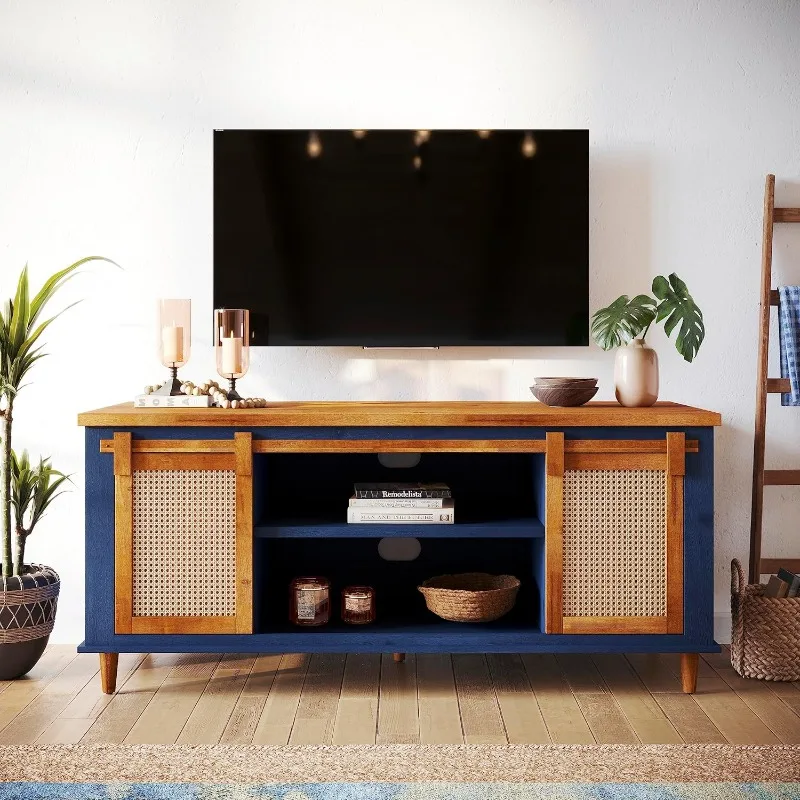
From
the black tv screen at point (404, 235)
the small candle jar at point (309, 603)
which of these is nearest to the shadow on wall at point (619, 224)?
the black tv screen at point (404, 235)

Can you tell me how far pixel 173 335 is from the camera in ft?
8.72

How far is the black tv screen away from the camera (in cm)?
284

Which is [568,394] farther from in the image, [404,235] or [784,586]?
[784,586]

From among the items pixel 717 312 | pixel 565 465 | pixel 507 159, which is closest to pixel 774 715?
pixel 565 465

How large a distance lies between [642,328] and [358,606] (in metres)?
1.17

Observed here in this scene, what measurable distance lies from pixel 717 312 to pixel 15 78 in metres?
2.46

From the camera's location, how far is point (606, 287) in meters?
2.96

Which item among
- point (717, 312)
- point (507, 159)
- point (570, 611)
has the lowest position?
point (570, 611)

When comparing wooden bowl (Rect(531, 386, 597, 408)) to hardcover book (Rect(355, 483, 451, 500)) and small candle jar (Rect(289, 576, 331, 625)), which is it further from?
small candle jar (Rect(289, 576, 331, 625))

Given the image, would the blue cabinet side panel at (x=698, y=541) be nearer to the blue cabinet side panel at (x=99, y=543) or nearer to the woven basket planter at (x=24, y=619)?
the blue cabinet side panel at (x=99, y=543)

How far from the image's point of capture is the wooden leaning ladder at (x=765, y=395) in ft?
9.31

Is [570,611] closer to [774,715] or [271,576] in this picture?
[774,715]

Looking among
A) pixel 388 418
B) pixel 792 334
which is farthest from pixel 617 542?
pixel 792 334

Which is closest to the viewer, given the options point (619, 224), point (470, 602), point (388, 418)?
point (388, 418)
